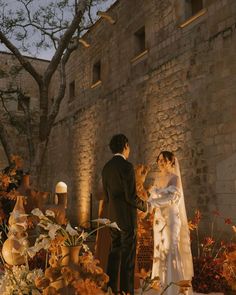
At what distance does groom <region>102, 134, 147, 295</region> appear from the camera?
3.33 meters

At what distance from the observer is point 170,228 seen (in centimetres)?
360

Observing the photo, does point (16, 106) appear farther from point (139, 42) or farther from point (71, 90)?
point (139, 42)

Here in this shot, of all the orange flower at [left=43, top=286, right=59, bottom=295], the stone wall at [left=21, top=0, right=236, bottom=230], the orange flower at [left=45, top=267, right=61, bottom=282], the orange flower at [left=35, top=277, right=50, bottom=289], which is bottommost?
the orange flower at [left=43, top=286, right=59, bottom=295]

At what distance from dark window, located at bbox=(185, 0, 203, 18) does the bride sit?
5696mm

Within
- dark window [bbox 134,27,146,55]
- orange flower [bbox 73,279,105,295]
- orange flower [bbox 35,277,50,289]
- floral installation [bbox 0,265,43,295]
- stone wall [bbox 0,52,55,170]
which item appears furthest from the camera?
stone wall [bbox 0,52,55,170]

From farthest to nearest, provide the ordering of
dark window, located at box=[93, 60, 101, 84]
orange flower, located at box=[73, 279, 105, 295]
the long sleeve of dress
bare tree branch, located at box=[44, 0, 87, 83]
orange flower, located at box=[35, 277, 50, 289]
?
dark window, located at box=[93, 60, 101, 84] < bare tree branch, located at box=[44, 0, 87, 83] < the long sleeve of dress < orange flower, located at box=[35, 277, 50, 289] < orange flower, located at box=[73, 279, 105, 295]

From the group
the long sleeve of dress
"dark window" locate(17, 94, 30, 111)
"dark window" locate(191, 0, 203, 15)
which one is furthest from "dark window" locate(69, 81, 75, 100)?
the long sleeve of dress

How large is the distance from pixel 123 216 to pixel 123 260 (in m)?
0.45

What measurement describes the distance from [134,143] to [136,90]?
1.53m

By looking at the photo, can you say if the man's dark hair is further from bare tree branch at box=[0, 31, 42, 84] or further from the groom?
bare tree branch at box=[0, 31, 42, 84]

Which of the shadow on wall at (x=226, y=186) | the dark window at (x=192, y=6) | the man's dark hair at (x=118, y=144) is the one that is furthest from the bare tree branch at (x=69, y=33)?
the man's dark hair at (x=118, y=144)

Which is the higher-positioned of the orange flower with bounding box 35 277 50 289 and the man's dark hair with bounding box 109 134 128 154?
the man's dark hair with bounding box 109 134 128 154

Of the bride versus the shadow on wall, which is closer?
the bride

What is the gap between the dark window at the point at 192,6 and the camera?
8.16m
